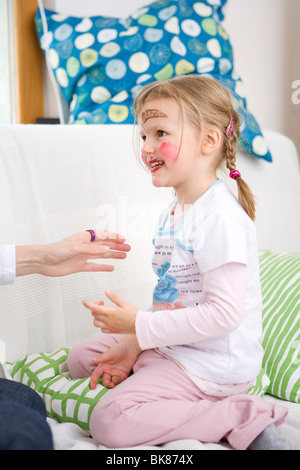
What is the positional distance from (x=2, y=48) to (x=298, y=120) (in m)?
1.20

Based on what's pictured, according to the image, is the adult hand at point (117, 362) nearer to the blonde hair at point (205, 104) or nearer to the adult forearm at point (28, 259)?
the adult forearm at point (28, 259)

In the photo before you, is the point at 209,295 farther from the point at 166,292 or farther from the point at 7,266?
the point at 7,266

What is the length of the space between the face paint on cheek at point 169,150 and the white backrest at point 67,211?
1.27 feet

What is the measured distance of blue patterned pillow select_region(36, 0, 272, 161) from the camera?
5.16 ft

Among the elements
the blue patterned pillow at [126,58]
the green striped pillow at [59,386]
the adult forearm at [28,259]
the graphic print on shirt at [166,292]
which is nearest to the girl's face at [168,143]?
the graphic print on shirt at [166,292]

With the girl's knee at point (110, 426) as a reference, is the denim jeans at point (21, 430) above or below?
above

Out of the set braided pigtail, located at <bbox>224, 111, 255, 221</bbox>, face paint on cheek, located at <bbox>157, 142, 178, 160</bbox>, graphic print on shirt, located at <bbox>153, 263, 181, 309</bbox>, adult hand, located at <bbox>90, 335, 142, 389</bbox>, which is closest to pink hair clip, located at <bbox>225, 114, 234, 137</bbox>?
braided pigtail, located at <bbox>224, 111, 255, 221</bbox>

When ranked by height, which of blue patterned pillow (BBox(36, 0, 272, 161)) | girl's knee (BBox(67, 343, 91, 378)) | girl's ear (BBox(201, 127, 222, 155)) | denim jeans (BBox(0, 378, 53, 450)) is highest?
blue patterned pillow (BBox(36, 0, 272, 161))

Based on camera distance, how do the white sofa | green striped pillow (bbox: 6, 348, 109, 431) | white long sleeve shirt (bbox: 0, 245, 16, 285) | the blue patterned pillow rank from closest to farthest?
green striped pillow (bbox: 6, 348, 109, 431) < white long sleeve shirt (bbox: 0, 245, 16, 285) < the white sofa < the blue patterned pillow

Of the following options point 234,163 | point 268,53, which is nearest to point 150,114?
point 234,163

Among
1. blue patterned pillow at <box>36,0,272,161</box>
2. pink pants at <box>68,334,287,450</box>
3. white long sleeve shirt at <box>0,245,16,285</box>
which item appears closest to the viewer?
pink pants at <box>68,334,287,450</box>

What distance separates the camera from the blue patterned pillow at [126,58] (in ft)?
5.16

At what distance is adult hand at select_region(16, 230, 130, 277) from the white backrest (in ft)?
0.45

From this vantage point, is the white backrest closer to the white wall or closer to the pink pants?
the pink pants
